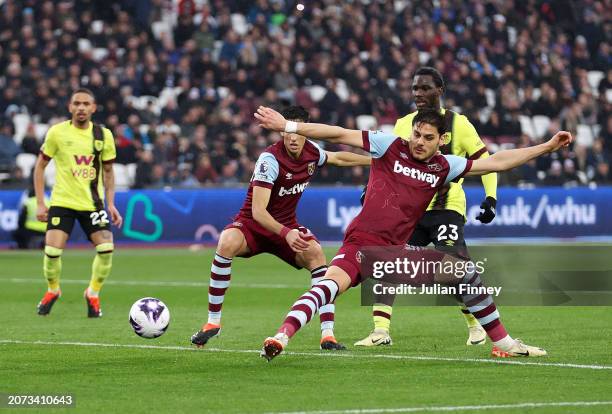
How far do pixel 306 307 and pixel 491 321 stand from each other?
5.20 ft

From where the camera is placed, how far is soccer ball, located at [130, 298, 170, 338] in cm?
1012

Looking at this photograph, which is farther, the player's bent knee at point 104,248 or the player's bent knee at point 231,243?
the player's bent knee at point 104,248

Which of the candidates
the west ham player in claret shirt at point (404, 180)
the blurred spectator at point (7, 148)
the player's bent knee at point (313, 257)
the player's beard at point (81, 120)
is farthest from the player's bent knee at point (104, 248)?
the blurred spectator at point (7, 148)

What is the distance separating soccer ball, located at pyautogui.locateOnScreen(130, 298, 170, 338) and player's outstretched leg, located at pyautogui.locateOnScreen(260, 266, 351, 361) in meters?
1.60

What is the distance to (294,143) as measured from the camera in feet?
34.3

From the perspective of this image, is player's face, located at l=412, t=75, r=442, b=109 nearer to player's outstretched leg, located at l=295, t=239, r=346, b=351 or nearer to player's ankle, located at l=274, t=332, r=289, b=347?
player's outstretched leg, located at l=295, t=239, r=346, b=351

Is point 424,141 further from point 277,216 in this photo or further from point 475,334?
point 475,334

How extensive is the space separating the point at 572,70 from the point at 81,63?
13396mm

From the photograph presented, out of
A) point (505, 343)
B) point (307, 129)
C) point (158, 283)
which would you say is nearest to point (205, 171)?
point (158, 283)

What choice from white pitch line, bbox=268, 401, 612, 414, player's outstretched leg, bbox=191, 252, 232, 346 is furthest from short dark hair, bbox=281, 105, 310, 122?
white pitch line, bbox=268, 401, 612, 414

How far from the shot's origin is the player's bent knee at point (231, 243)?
1065cm

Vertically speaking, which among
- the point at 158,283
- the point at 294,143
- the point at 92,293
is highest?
the point at 294,143

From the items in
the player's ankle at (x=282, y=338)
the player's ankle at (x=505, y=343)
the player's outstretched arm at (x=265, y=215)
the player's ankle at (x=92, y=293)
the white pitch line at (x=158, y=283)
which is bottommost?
the white pitch line at (x=158, y=283)

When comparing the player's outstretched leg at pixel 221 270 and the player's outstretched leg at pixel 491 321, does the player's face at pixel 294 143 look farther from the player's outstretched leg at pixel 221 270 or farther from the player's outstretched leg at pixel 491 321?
the player's outstretched leg at pixel 491 321
